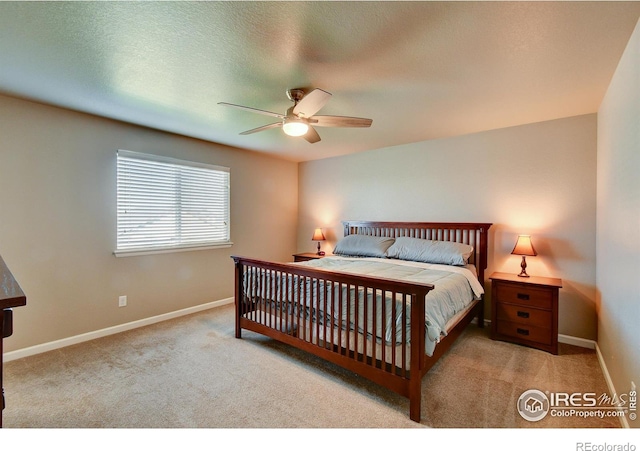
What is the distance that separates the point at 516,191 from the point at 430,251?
1.17m

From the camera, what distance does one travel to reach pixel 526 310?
292 cm

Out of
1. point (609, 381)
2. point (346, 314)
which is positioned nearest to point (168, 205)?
point (346, 314)

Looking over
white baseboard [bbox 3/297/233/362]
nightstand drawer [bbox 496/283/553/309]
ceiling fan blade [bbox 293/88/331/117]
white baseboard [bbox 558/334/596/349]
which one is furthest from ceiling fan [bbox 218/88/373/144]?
white baseboard [bbox 558/334/596/349]

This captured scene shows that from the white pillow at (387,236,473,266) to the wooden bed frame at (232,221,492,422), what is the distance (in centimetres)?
34

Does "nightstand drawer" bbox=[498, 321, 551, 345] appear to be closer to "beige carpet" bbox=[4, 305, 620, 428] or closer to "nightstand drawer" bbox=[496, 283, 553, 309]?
"beige carpet" bbox=[4, 305, 620, 428]

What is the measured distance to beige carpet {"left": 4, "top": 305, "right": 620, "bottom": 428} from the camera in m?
1.86

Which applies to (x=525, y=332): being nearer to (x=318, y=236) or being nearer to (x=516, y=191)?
(x=516, y=191)

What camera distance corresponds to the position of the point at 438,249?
3461 millimetres

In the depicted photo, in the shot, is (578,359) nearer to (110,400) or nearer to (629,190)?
(629,190)

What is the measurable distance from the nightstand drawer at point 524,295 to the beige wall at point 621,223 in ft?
1.32

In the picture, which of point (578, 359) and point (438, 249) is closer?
point (578, 359)

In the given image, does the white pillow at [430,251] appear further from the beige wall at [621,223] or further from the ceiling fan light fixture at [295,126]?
the ceiling fan light fixture at [295,126]

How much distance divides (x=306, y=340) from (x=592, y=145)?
3.39 meters
